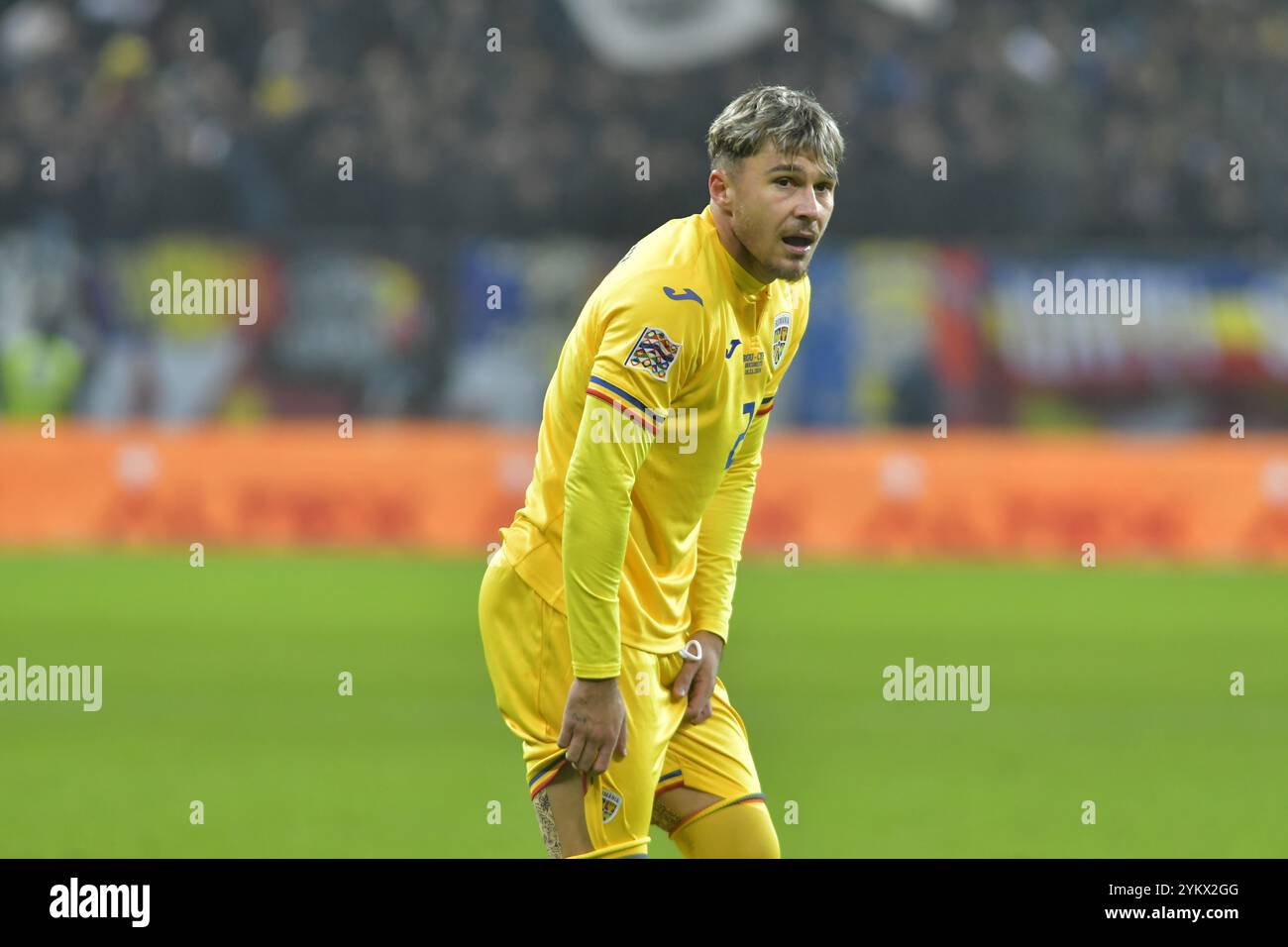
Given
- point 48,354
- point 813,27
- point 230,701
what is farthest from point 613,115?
point 230,701

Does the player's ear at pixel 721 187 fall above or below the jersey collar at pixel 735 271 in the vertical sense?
above

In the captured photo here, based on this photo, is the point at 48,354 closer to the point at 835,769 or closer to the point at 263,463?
the point at 263,463

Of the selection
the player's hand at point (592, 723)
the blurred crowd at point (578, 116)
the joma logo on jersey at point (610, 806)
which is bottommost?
the joma logo on jersey at point (610, 806)

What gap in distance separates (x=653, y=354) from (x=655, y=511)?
0.51 m

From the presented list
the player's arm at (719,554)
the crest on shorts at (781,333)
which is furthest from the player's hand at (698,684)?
the crest on shorts at (781,333)

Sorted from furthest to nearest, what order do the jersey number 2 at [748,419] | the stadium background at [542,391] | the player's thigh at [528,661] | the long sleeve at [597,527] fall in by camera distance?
1. the stadium background at [542,391]
2. the jersey number 2 at [748,419]
3. the player's thigh at [528,661]
4. the long sleeve at [597,527]

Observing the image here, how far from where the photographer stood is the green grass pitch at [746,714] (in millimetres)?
7250

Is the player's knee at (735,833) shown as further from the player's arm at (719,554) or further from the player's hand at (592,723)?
the player's hand at (592,723)

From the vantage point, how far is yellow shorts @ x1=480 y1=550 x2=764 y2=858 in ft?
14.5

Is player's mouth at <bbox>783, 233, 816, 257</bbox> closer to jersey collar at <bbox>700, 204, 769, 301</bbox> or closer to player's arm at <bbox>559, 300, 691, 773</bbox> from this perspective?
jersey collar at <bbox>700, 204, 769, 301</bbox>

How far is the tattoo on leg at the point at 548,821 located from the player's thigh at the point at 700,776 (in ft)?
1.26

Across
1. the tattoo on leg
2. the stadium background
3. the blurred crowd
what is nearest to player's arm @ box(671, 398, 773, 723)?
the tattoo on leg

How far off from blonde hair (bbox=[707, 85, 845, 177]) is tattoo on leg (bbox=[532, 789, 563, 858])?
1.63 meters
